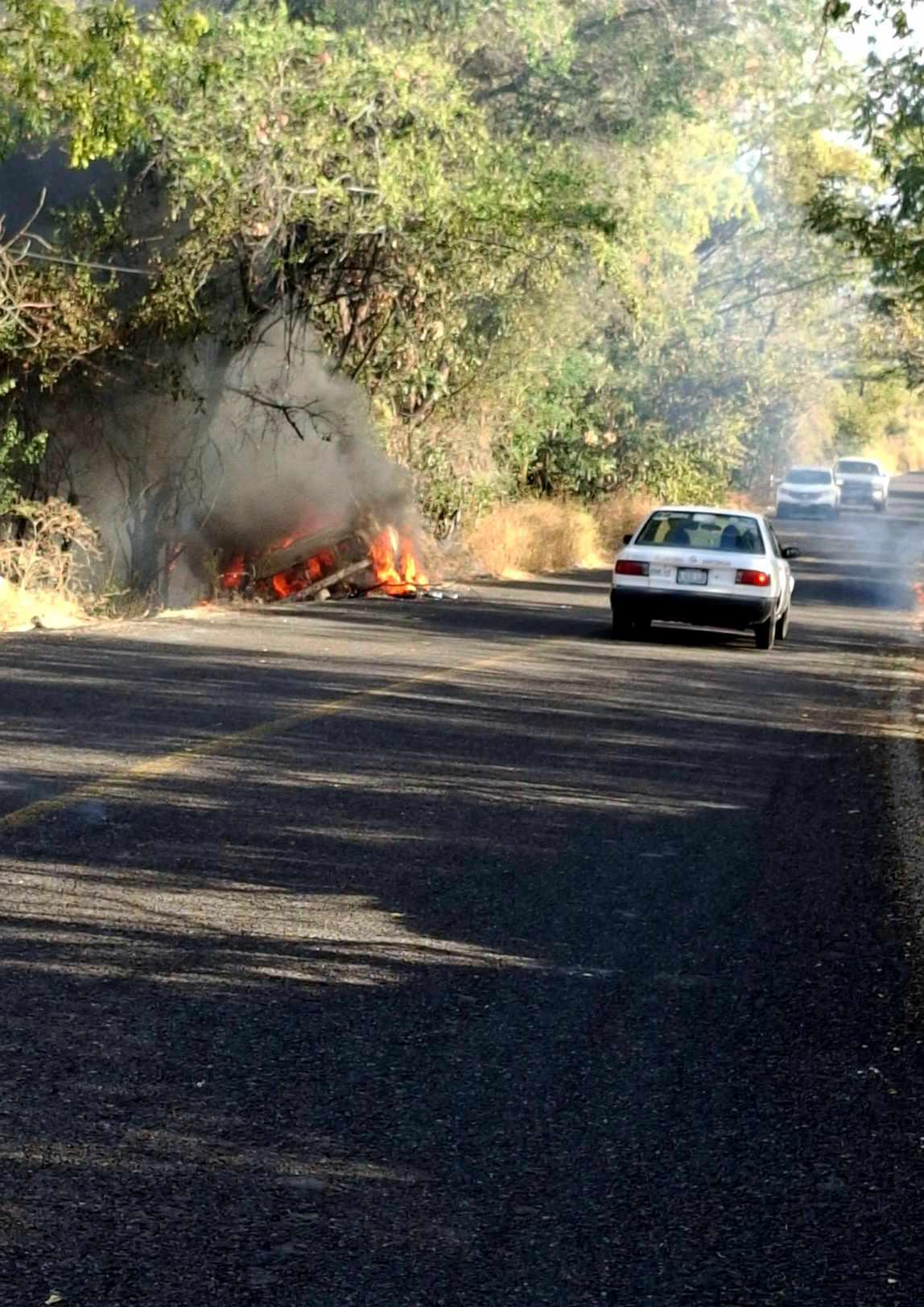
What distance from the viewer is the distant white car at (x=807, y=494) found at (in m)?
58.5

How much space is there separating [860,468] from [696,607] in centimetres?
4575

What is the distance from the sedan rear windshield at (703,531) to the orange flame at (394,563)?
5.41m

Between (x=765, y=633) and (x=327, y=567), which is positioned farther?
(x=327, y=567)

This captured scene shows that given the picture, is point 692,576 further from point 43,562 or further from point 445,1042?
point 445,1042

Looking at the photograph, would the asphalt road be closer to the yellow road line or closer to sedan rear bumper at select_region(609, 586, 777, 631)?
the yellow road line

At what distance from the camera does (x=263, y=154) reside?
2142cm

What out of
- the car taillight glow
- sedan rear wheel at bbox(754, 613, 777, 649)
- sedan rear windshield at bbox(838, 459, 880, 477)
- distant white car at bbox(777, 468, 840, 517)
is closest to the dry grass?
the car taillight glow

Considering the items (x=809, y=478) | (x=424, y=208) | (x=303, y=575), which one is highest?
(x=424, y=208)

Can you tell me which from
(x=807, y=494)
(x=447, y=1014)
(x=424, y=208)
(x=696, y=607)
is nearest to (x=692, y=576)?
(x=696, y=607)

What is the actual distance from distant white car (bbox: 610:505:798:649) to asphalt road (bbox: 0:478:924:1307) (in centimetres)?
712

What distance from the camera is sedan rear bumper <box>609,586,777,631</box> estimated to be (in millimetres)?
20828

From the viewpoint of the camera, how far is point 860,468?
214ft

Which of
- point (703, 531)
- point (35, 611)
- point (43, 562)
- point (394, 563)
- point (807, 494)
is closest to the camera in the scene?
point (35, 611)

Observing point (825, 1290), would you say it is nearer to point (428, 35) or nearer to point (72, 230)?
point (72, 230)
